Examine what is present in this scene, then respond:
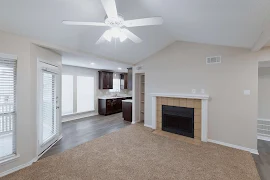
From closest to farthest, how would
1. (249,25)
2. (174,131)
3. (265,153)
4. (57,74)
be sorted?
(249,25) → (265,153) → (57,74) → (174,131)

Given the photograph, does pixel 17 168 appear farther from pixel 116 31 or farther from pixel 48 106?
pixel 116 31

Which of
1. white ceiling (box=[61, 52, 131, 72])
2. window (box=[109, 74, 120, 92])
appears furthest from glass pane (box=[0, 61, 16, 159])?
window (box=[109, 74, 120, 92])

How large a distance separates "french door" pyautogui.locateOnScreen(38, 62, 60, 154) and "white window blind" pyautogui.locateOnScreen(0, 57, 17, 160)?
17.9 inches

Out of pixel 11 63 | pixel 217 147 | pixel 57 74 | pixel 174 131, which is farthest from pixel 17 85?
pixel 217 147

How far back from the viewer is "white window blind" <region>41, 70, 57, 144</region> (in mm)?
2867

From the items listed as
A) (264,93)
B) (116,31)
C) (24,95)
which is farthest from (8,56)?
(264,93)

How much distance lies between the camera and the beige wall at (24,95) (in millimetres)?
2179

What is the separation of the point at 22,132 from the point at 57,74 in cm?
155

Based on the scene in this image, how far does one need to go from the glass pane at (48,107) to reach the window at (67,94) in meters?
2.22

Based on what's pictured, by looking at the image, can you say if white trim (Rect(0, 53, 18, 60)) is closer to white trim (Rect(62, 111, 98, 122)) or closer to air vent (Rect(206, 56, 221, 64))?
white trim (Rect(62, 111, 98, 122))

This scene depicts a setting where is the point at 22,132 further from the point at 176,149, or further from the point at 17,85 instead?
the point at 176,149

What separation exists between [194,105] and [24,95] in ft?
12.6

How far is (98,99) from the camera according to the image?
6.57 meters

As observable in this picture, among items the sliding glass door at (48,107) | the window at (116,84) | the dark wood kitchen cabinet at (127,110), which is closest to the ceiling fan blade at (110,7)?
the sliding glass door at (48,107)
